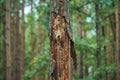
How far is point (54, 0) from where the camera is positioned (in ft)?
15.0

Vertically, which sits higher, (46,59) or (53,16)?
(53,16)

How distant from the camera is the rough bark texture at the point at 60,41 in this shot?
4.46 m

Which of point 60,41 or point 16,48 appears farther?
point 16,48

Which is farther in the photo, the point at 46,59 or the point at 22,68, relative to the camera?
the point at 22,68

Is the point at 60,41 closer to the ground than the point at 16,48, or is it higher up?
higher up

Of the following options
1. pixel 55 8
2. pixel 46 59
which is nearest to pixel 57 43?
pixel 55 8

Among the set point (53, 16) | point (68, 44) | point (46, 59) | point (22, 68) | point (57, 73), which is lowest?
point (22, 68)

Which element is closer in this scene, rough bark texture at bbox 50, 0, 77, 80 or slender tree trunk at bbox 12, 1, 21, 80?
rough bark texture at bbox 50, 0, 77, 80

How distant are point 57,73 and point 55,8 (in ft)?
3.12

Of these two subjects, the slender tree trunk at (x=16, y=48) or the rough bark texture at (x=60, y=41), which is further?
the slender tree trunk at (x=16, y=48)

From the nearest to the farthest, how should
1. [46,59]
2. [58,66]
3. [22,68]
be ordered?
1. [58,66]
2. [46,59]
3. [22,68]

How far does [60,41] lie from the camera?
4.51m

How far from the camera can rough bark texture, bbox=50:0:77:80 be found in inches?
175

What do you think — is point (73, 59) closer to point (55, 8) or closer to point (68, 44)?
point (68, 44)
